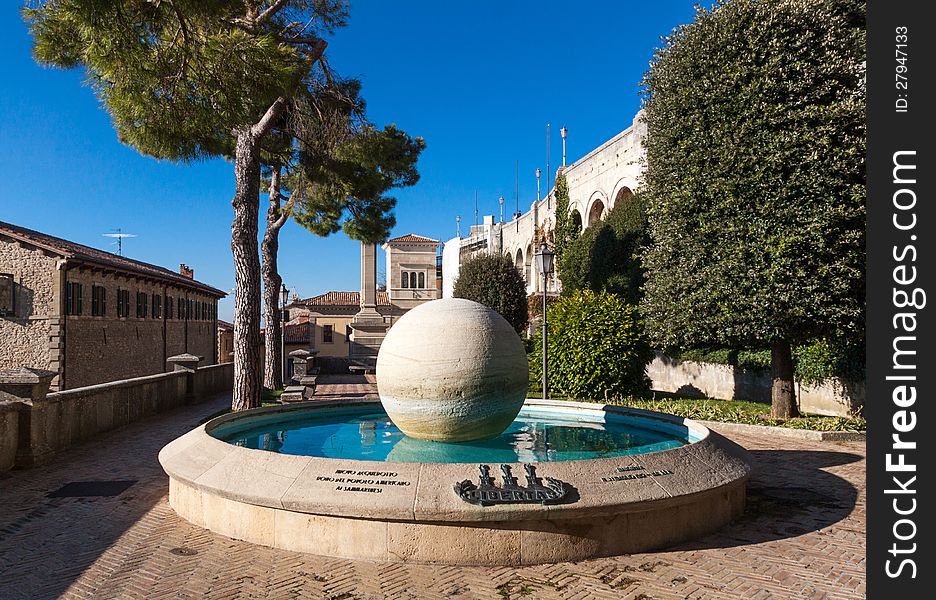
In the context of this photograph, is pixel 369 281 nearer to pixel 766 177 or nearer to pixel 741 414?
pixel 741 414

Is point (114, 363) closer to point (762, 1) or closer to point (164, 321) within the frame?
point (164, 321)

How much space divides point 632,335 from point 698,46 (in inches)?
301

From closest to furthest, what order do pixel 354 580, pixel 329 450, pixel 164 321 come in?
1. pixel 354 580
2. pixel 329 450
3. pixel 164 321

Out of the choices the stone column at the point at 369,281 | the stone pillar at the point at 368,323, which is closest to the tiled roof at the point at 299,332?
the stone column at the point at 369,281

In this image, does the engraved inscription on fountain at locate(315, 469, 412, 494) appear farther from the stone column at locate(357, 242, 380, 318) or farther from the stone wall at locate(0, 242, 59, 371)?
the stone column at locate(357, 242, 380, 318)

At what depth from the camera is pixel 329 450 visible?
809cm

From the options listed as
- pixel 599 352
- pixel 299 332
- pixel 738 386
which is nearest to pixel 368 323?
pixel 299 332

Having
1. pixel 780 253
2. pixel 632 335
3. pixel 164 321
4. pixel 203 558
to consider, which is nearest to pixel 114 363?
pixel 164 321

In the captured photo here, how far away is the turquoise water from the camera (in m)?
7.61

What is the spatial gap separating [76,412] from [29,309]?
669 inches

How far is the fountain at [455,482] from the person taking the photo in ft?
17.3

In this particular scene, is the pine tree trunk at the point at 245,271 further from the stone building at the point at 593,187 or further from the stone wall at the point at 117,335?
the stone wall at the point at 117,335

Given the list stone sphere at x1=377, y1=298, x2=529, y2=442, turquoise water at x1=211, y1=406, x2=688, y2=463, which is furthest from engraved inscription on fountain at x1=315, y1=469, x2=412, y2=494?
stone sphere at x1=377, y1=298, x2=529, y2=442

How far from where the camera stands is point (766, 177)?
1267cm
